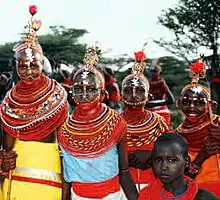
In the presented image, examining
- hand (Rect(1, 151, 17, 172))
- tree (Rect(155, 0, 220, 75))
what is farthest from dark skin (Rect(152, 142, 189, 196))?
tree (Rect(155, 0, 220, 75))

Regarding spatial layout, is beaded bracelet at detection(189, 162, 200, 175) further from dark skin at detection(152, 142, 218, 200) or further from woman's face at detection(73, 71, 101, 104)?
dark skin at detection(152, 142, 218, 200)

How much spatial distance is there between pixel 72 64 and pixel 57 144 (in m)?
30.3

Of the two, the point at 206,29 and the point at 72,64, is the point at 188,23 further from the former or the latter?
the point at 72,64

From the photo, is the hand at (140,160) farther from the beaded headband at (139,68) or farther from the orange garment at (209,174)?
the beaded headband at (139,68)

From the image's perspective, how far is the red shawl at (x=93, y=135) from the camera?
15.2 ft

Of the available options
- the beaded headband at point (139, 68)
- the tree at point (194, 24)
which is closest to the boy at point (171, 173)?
the beaded headband at point (139, 68)

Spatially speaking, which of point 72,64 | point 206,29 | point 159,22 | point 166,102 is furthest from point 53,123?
point 72,64

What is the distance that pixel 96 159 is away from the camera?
4645 millimetres

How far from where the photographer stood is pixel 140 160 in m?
5.39

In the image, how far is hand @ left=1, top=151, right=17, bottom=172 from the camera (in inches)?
193

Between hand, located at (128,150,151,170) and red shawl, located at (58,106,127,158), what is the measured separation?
29.4 inches

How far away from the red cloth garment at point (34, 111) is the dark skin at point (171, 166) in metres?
1.20

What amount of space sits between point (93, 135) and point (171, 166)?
893mm

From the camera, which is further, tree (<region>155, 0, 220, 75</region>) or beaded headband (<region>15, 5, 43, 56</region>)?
tree (<region>155, 0, 220, 75</region>)
